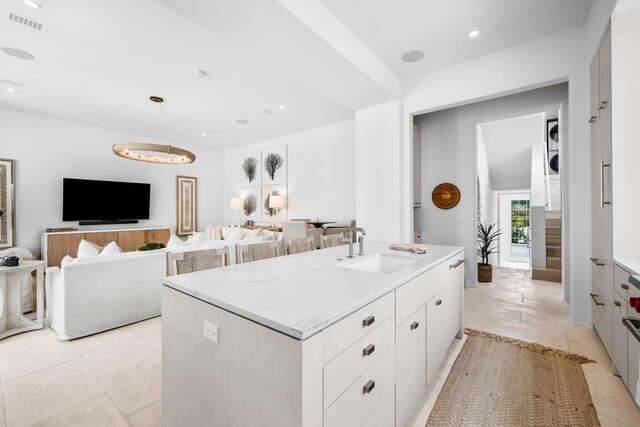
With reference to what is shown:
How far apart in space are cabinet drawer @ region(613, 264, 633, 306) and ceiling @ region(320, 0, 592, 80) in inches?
90.0

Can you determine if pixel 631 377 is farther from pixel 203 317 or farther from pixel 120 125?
pixel 120 125

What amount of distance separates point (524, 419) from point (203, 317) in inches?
73.0

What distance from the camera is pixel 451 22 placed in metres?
2.66

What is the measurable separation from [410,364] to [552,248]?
188 inches

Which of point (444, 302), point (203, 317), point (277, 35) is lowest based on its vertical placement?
point (444, 302)

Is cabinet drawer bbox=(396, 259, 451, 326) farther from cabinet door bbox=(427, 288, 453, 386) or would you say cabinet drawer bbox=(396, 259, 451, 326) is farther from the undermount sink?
the undermount sink

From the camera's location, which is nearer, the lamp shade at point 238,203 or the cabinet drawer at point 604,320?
the cabinet drawer at point 604,320

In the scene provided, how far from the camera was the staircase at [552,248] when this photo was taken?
15.2ft

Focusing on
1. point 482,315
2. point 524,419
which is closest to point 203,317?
point 524,419

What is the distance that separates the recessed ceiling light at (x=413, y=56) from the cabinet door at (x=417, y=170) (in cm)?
131

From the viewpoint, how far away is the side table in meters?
2.64

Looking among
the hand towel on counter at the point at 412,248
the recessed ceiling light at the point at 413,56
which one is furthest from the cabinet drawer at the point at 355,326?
the recessed ceiling light at the point at 413,56

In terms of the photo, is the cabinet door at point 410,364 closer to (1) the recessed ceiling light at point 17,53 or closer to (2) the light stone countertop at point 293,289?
(2) the light stone countertop at point 293,289

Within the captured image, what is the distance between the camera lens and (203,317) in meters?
1.15
